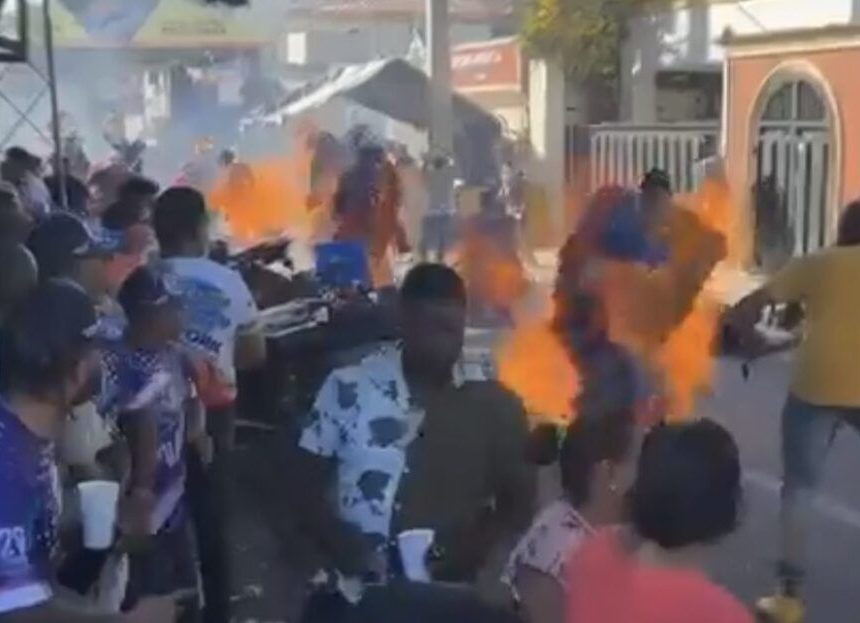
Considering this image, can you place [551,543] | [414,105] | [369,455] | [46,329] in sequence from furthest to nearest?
[414,105], [369,455], [551,543], [46,329]

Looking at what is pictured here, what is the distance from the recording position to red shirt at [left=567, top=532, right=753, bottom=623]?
3.16 metres

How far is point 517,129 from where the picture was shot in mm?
29828

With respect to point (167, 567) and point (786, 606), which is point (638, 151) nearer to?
point (786, 606)

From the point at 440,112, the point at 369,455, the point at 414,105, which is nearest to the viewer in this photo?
the point at 369,455

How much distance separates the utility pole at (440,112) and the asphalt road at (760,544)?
41.8ft

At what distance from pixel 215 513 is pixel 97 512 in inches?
93.1

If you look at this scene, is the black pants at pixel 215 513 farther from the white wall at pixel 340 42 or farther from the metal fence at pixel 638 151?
the white wall at pixel 340 42

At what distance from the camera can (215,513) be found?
20.6ft

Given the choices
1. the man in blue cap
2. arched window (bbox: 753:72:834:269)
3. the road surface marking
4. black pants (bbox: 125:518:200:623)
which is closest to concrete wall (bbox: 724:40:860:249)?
arched window (bbox: 753:72:834:269)

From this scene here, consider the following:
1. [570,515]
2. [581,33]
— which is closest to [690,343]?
[570,515]

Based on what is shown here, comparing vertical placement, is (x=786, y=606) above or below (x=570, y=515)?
below

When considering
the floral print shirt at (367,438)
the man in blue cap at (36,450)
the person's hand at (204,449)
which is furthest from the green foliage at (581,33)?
the man in blue cap at (36,450)

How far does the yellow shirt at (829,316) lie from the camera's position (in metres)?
6.95

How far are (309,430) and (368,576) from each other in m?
0.64
